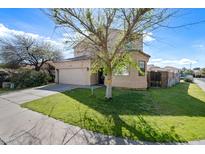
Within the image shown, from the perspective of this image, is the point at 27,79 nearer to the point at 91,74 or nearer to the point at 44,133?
the point at 91,74

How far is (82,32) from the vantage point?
10.6 meters

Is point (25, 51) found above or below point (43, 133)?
above

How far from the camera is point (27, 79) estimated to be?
21250mm

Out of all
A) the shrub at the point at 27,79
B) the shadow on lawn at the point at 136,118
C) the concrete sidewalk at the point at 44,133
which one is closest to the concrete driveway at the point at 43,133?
the concrete sidewalk at the point at 44,133

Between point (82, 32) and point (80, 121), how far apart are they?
5.40m

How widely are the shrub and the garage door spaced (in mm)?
2385

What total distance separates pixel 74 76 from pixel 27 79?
18.7ft

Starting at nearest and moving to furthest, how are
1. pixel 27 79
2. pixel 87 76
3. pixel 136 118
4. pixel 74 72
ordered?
pixel 136 118, pixel 87 76, pixel 74 72, pixel 27 79

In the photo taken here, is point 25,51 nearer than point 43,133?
No

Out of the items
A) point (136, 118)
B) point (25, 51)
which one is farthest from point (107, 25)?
point (25, 51)

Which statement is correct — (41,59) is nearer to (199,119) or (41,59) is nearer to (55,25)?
(55,25)

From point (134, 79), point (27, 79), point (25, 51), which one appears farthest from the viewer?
point (25, 51)

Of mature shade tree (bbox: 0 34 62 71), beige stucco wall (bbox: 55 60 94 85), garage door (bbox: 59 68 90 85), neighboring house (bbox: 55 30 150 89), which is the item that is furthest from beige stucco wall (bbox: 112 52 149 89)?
mature shade tree (bbox: 0 34 62 71)
